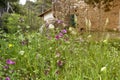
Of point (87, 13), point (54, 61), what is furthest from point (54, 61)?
point (87, 13)

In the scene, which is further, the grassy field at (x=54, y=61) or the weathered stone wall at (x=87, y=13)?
the weathered stone wall at (x=87, y=13)

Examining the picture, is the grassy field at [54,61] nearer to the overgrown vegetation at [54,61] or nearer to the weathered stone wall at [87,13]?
the overgrown vegetation at [54,61]

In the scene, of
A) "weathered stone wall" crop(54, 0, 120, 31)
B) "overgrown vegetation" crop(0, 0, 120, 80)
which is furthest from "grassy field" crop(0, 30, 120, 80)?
"weathered stone wall" crop(54, 0, 120, 31)

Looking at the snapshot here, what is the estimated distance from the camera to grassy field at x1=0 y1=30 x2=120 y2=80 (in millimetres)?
3338

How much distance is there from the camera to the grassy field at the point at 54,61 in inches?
131

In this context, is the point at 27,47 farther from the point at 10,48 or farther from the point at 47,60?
the point at 47,60

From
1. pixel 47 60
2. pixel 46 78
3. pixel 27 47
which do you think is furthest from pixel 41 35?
pixel 46 78

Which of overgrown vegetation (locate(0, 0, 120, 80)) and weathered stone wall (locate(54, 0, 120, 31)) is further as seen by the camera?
weathered stone wall (locate(54, 0, 120, 31))

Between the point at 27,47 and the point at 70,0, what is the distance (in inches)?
522

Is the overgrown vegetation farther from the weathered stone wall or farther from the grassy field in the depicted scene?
the weathered stone wall

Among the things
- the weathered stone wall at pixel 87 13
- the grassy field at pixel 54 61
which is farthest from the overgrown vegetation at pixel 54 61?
the weathered stone wall at pixel 87 13

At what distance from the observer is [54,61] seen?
3836 millimetres

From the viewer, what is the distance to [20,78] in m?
3.44

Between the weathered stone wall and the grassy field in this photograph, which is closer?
the grassy field
